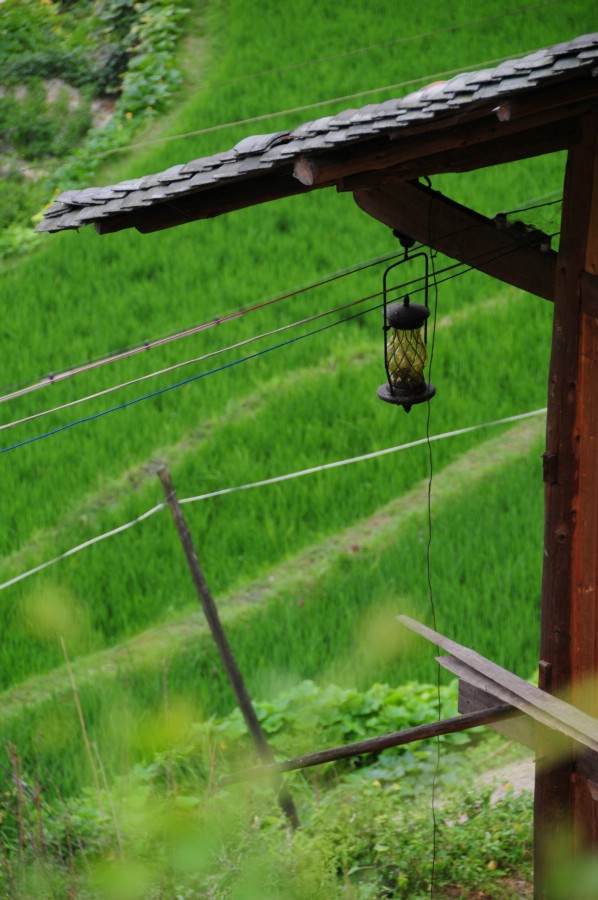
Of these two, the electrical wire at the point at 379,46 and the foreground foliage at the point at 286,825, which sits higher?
the electrical wire at the point at 379,46

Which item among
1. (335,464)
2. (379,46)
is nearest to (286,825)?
(335,464)

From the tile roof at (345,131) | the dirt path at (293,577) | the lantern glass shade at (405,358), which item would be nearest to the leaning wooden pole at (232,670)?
the dirt path at (293,577)

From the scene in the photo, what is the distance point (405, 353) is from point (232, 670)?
1.96m

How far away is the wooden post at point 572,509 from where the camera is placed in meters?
3.46

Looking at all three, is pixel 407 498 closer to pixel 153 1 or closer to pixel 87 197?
pixel 87 197

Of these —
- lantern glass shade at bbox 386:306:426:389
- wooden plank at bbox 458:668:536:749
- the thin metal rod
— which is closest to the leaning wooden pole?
the thin metal rod

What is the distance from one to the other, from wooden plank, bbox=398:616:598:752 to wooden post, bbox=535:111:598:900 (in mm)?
183

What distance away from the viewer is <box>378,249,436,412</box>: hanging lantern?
3.77 metres

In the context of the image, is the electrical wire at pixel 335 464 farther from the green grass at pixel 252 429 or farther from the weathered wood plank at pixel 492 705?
the weathered wood plank at pixel 492 705

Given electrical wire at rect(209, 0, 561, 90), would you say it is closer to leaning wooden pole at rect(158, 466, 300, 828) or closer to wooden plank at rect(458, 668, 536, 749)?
leaning wooden pole at rect(158, 466, 300, 828)

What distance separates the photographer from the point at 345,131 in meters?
2.94

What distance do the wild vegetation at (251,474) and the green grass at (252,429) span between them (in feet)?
0.06

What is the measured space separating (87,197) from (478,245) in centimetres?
125

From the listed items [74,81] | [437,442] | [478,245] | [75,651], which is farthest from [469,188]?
[478,245]
